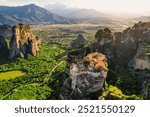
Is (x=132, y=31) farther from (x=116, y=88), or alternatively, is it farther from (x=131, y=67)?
(x=116, y=88)

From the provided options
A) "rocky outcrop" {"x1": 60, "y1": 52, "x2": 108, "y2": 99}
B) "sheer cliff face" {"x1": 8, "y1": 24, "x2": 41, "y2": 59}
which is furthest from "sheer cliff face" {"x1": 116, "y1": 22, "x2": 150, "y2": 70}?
"sheer cliff face" {"x1": 8, "y1": 24, "x2": 41, "y2": 59}

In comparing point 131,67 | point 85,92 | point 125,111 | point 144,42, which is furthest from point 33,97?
point 125,111

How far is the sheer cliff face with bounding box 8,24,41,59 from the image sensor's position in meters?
54.0

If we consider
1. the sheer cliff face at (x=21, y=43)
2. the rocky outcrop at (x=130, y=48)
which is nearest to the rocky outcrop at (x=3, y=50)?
the sheer cliff face at (x=21, y=43)

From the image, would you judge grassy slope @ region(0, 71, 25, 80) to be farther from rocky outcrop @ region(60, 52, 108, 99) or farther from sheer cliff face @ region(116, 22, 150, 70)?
rocky outcrop @ region(60, 52, 108, 99)

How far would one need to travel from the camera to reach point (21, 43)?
180 ft

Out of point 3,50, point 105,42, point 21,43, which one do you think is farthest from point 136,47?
point 3,50

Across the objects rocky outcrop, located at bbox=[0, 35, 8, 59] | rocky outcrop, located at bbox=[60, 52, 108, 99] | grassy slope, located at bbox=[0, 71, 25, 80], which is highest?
rocky outcrop, located at bbox=[60, 52, 108, 99]

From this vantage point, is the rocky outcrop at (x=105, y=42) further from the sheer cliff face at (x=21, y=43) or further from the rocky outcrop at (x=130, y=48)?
the sheer cliff face at (x=21, y=43)

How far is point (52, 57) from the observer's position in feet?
186

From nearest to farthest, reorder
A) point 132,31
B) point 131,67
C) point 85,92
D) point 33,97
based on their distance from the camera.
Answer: point 85,92, point 33,97, point 131,67, point 132,31

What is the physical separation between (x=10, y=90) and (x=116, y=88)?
12.0 meters

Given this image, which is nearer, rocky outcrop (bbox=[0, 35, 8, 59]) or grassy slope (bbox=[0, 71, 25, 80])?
grassy slope (bbox=[0, 71, 25, 80])

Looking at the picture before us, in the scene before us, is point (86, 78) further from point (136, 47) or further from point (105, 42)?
point (105, 42)
